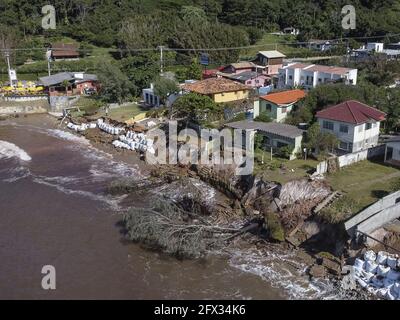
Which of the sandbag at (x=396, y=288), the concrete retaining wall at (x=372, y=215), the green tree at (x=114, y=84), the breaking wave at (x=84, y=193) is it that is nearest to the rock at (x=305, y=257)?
the concrete retaining wall at (x=372, y=215)

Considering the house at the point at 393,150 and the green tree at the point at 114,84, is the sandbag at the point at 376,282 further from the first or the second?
the green tree at the point at 114,84

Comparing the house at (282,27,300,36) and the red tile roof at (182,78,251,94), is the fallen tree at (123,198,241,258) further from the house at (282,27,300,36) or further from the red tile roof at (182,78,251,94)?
the house at (282,27,300,36)

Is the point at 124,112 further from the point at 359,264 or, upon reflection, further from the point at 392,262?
the point at 392,262

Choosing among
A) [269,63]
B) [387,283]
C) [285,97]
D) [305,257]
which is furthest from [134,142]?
[269,63]

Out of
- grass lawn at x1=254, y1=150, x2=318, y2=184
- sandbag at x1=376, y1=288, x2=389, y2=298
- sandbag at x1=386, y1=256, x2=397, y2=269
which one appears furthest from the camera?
grass lawn at x1=254, y1=150, x2=318, y2=184

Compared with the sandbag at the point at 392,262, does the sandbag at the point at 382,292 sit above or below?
below

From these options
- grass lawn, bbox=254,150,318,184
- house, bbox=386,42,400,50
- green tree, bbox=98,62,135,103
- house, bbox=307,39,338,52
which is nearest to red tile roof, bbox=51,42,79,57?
green tree, bbox=98,62,135,103
